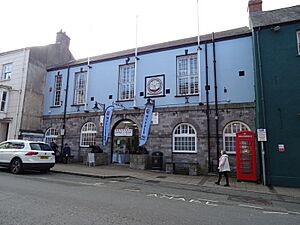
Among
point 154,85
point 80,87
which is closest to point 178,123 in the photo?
point 154,85

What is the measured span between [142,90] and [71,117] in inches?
253

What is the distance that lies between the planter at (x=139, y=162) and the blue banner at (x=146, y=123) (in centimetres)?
94

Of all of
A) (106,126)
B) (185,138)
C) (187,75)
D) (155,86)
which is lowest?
(185,138)

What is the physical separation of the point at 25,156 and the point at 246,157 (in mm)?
10655

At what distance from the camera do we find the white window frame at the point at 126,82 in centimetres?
1648

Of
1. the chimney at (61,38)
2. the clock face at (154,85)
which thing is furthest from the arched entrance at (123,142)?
the chimney at (61,38)

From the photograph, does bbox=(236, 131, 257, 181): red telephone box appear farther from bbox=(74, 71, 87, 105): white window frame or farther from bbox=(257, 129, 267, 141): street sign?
bbox=(74, 71, 87, 105): white window frame

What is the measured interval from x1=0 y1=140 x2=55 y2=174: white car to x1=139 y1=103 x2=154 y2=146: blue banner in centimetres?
556

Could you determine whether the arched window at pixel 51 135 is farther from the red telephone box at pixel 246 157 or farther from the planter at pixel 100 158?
the red telephone box at pixel 246 157

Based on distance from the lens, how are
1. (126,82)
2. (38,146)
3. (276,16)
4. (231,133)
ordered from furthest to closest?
(126,82) < (231,133) < (276,16) < (38,146)

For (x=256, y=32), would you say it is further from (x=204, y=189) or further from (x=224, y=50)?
(x=204, y=189)

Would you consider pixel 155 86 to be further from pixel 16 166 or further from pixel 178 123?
pixel 16 166

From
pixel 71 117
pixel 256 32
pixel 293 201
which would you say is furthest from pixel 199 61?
pixel 71 117

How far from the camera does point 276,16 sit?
41.6 ft
